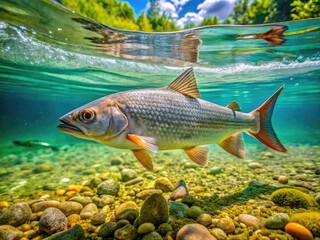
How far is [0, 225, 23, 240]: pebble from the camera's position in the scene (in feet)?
11.8

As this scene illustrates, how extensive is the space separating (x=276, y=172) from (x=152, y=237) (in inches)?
250

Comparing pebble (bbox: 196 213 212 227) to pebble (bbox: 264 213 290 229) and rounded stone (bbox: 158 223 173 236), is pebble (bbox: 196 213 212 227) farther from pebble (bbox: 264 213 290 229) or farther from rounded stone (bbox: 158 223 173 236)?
pebble (bbox: 264 213 290 229)

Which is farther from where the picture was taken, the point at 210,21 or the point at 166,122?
the point at 210,21

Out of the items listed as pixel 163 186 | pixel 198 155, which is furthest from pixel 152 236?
pixel 163 186

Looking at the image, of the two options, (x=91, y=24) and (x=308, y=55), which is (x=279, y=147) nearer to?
(x=91, y=24)

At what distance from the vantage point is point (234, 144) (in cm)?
479

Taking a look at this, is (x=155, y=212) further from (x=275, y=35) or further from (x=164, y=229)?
(x=275, y=35)

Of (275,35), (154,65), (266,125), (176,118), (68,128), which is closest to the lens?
(68,128)

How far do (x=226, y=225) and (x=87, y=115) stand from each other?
291cm

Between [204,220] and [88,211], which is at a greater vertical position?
[204,220]

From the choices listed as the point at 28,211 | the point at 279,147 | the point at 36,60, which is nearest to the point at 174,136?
the point at 279,147

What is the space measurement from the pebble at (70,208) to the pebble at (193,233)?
2447 mm

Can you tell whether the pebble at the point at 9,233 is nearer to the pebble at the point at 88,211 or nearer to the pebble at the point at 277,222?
the pebble at the point at 88,211

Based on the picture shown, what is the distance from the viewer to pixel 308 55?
43.8 feet
